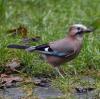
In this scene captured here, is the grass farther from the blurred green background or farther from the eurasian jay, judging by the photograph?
the eurasian jay

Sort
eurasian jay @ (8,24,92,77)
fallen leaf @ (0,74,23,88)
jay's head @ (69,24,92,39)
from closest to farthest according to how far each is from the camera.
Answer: fallen leaf @ (0,74,23,88) → eurasian jay @ (8,24,92,77) → jay's head @ (69,24,92,39)

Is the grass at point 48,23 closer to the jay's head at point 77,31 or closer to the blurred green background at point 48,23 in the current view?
the blurred green background at point 48,23

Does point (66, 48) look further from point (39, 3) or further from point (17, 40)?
point (39, 3)

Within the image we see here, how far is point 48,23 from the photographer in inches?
425

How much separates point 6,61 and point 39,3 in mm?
4115

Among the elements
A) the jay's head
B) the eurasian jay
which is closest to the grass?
the eurasian jay

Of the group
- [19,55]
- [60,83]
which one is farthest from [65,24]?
[60,83]

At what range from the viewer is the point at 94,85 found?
23.5 feet

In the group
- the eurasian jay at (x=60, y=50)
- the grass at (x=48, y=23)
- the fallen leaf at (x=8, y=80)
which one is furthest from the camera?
the grass at (x=48, y=23)

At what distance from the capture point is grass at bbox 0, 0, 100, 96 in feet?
27.0

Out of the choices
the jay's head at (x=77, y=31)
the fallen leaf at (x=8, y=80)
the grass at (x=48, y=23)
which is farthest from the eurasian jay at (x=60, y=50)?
the fallen leaf at (x=8, y=80)

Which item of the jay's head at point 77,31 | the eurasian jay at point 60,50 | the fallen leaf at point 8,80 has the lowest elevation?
the fallen leaf at point 8,80

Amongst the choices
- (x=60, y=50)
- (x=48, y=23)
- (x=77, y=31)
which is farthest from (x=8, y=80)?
(x=48, y=23)

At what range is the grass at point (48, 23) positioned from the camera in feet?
27.0
